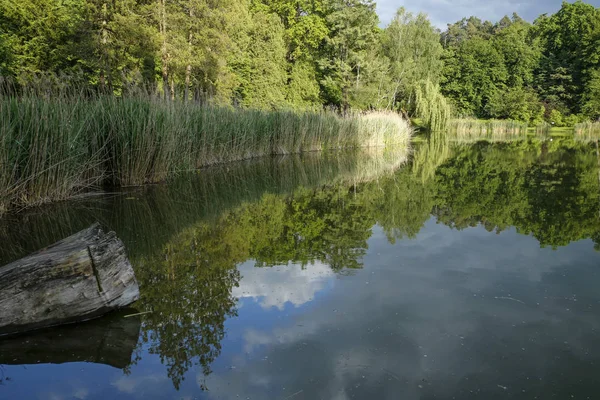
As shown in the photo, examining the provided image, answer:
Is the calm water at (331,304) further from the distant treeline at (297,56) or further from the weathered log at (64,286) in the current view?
the distant treeline at (297,56)

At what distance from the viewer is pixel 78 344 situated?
2.54m

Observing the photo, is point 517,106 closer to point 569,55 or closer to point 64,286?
point 569,55

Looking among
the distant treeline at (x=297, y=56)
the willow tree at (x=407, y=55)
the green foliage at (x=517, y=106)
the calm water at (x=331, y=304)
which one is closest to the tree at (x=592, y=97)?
the distant treeline at (x=297, y=56)

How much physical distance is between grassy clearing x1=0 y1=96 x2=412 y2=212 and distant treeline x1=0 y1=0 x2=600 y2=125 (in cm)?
84

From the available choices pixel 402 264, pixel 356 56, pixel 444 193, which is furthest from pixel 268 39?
pixel 402 264

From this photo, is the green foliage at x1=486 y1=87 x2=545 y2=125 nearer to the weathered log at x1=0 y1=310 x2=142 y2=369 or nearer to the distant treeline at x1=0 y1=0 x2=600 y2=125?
the distant treeline at x1=0 y1=0 x2=600 y2=125

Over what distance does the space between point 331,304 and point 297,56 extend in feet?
109

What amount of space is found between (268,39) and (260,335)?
94.8ft

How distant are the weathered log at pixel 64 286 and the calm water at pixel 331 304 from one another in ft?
0.34

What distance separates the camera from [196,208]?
619 centimetres

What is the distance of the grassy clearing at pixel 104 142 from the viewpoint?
18.1 feet

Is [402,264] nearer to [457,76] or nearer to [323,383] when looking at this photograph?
[323,383]

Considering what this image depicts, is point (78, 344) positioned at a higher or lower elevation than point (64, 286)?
lower

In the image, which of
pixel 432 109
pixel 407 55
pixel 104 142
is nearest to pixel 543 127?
pixel 407 55
